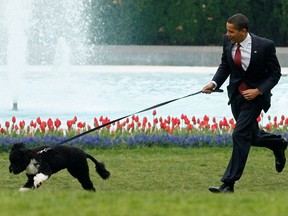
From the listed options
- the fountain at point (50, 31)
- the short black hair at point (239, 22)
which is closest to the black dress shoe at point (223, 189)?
the short black hair at point (239, 22)

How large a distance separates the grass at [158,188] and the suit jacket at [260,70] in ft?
2.53

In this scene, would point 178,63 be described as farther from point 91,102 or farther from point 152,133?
point 152,133

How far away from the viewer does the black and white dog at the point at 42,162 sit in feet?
24.4

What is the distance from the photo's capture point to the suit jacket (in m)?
8.16

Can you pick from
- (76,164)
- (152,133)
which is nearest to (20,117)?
(152,133)

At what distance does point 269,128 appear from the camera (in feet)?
37.3

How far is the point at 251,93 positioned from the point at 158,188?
1.30 metres

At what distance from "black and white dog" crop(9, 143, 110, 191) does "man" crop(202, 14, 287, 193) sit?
1.09 meters

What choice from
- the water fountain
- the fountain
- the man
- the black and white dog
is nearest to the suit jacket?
the man

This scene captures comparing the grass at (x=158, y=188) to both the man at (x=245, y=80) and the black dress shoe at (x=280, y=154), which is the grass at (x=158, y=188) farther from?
the man at (x=245, y=80)

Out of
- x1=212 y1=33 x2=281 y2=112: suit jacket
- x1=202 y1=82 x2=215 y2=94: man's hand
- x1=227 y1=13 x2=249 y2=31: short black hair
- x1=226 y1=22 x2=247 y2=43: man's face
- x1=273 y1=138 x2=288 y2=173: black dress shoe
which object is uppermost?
x1=227 y1=13 x2=249 y2=31: short black hair

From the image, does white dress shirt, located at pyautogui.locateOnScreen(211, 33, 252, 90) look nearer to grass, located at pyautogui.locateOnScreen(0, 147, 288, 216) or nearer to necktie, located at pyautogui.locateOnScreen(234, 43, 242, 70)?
necktie, located at pyautogui.locateOnScreen(234, 43, 242, 70)

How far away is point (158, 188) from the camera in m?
8.93

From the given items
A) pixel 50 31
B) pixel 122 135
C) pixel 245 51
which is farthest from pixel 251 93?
pixel 50 31
